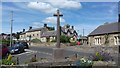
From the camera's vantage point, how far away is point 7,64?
11586 mm

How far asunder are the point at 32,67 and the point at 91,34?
155ft

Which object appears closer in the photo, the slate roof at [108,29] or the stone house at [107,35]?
the stone house at [107,35]

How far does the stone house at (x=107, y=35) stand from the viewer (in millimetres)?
48219

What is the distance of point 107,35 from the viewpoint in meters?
50.3

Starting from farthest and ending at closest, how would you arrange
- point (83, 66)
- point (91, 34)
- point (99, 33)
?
1. point (91, 34)
2. point (99, 33)
3. point (83, 66)

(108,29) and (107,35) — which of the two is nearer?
(107,35)

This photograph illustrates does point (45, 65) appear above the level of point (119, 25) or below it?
below

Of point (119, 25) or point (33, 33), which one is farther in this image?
point (33, 33)

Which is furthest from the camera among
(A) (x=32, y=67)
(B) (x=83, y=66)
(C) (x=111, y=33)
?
(C) (x=111, y=33)

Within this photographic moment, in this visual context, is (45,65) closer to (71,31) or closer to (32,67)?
(32,67)

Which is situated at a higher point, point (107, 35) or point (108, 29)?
point (108, 29)

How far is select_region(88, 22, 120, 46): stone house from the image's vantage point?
48.2m

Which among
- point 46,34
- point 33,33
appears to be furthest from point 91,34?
point 33,33

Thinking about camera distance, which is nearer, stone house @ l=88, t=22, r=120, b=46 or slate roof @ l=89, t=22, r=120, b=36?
stone house @ l=88, t=22, r=120, b=46
